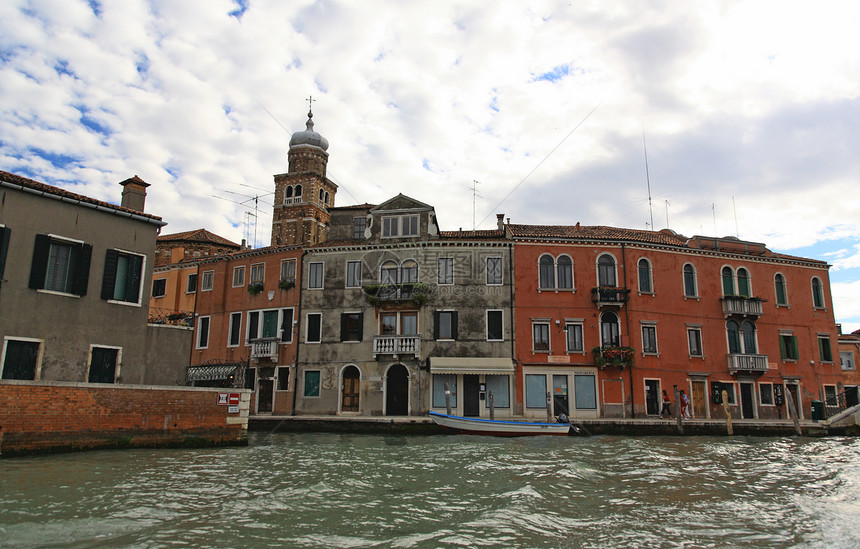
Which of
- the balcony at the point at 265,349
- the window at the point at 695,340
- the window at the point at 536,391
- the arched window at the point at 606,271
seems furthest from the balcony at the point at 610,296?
the balcony at the point at 265,349

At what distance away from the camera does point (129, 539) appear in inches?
299

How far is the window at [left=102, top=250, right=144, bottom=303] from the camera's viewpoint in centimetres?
1617

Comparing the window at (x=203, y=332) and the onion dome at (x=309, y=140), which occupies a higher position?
the onion dome at (x=309, y=140)

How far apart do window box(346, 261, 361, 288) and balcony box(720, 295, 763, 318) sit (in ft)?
53.7

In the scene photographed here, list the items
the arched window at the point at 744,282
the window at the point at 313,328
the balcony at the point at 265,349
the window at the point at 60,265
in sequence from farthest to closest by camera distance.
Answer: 1. the arched window at the point at 744,282
2. the window at the point at 313,328
3. the balcony at the point at 265,349
4. the window at the point at 60,265

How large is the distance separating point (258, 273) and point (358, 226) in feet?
17.7

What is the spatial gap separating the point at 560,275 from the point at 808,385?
12.5 meters

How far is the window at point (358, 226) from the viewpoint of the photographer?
29953 mm

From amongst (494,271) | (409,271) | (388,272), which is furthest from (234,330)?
(494,271)

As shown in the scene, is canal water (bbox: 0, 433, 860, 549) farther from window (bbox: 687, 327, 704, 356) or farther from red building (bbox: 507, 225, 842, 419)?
window (bbox: 687, 327, 704, 356)

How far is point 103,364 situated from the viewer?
16.0 m

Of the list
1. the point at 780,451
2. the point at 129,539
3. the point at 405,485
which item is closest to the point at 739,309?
the point at 780,451

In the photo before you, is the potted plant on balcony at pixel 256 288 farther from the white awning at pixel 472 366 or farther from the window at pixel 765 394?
the window at pixel 765 394

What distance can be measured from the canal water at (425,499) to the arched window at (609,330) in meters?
9.17
